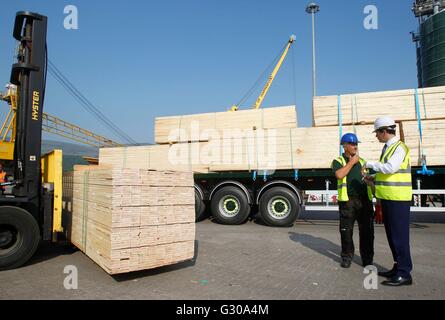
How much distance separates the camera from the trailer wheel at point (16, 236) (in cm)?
509

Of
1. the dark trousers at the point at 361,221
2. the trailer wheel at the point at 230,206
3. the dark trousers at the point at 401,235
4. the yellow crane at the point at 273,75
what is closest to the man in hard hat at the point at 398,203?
the dark trousers at the point at 401,235

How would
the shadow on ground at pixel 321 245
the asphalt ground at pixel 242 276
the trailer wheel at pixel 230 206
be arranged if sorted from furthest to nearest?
the trailer wheel at pixel 230 206, the shadow on ground at pixel 321 245, the asphalt ground at pixel 242 276

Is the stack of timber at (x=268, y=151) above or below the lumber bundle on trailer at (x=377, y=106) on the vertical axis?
below

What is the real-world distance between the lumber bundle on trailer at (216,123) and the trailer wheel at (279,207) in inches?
74.8

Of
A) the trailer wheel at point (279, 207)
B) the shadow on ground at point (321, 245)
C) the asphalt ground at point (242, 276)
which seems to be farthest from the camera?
the trailer wheel at point (279, 207)

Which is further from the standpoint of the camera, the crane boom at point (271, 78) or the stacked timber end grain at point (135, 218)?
the crane boom at point (271, 78)

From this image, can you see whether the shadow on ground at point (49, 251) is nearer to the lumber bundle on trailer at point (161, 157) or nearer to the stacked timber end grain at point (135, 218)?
the stacked timber end grain at point (135, 218)

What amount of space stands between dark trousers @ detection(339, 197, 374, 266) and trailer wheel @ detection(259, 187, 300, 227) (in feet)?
14.2

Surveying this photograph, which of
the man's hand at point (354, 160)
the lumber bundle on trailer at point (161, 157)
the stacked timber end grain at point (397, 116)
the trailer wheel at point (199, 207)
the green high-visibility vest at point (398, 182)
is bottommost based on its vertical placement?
the trailer wheel at point (199, 207)

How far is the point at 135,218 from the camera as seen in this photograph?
461 cm

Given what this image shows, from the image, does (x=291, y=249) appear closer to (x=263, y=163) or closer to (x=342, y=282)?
(x=342, y=282)

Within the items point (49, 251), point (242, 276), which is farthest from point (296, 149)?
point (49, 251)

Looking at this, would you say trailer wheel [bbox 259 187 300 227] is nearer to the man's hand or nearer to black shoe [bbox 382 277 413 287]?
the man's hand

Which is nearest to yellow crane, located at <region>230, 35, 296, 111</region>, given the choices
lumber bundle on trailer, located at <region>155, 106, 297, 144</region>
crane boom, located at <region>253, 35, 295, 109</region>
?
crane boom, located at <region>253, 35, 295, 109</region>
